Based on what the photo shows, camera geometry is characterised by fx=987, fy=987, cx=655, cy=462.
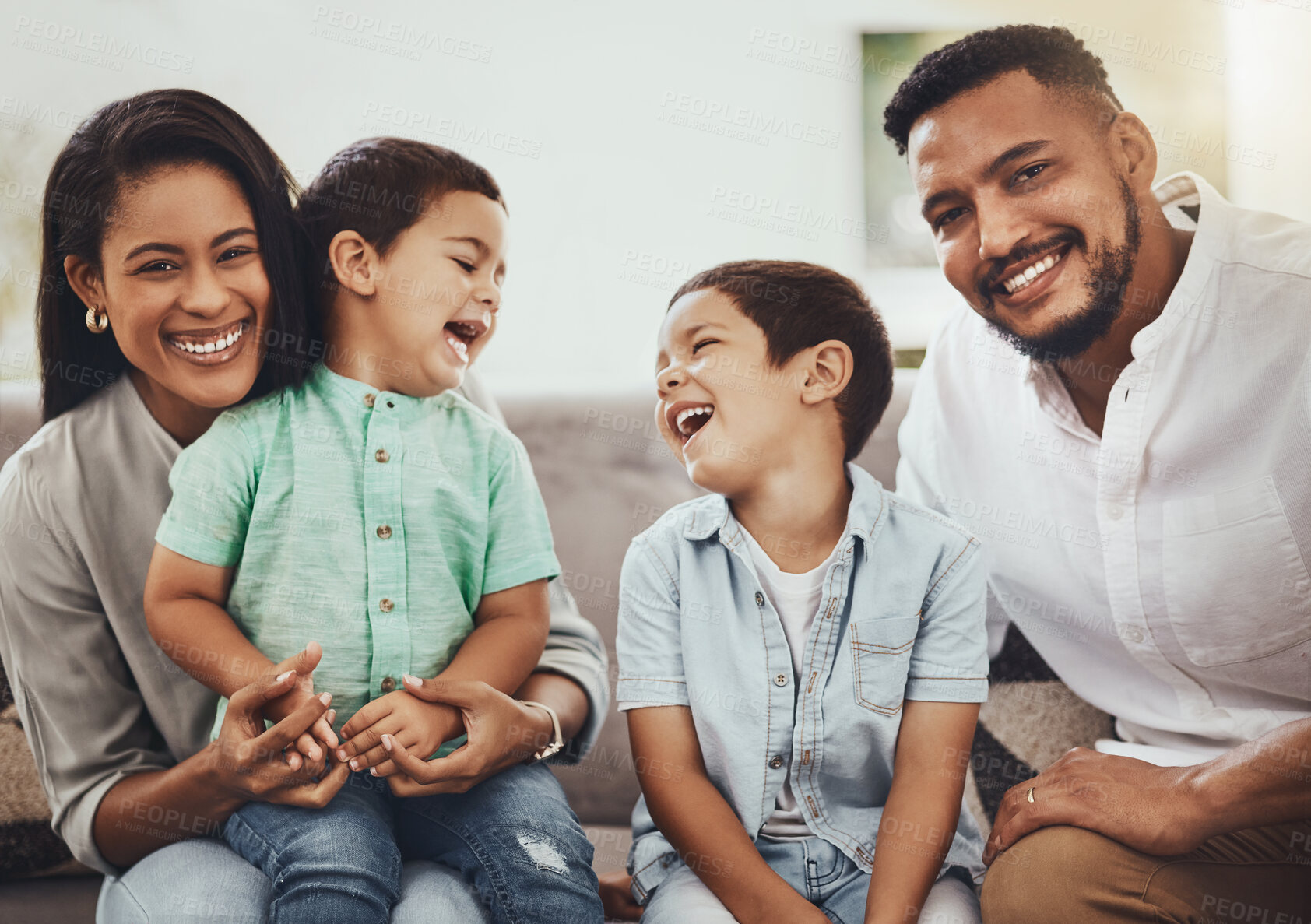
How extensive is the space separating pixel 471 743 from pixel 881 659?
18.1 inches

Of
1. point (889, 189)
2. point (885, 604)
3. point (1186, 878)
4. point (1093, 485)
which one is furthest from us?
point (889, 189)

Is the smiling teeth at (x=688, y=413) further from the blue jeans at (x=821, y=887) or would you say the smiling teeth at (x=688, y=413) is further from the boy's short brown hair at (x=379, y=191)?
the blue jeans at (x=821, y=887)

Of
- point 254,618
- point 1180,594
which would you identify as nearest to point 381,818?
point 254,618

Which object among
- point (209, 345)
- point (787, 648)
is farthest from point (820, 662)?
point (209, 345)

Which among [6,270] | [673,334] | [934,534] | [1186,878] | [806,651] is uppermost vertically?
[6,270]

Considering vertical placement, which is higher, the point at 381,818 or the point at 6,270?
the point at 6,270

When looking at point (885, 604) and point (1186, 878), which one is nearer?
point (1186, 878)

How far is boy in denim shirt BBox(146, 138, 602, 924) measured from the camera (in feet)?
3.34

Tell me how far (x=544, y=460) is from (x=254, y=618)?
Answer: 0.49 m

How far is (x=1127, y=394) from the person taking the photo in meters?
1.22

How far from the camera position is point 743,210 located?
1417 mm

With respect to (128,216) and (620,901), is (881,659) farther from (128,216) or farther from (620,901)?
(128,216)

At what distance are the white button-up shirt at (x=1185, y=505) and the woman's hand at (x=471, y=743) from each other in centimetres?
63

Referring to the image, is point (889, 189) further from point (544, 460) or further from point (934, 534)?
point (544, 460)
